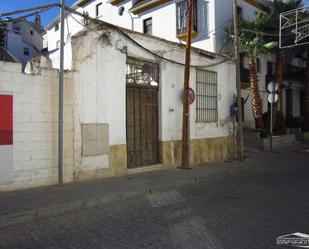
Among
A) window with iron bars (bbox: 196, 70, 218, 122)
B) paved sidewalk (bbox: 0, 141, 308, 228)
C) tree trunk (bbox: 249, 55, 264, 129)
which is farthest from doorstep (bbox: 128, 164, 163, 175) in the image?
tree trunk (bbox: 249, 55, 264, 129)

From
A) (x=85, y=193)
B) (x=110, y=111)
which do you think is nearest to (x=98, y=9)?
(x=110, y=111)

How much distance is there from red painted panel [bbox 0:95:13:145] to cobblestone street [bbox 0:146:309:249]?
8.12 ft

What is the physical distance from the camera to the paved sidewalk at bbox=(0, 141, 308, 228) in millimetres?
6055

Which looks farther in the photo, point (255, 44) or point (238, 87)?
point (255, 44)

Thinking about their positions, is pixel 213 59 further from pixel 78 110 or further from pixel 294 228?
pixel 294 228


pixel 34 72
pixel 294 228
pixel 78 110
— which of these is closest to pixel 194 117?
pixel 78 110

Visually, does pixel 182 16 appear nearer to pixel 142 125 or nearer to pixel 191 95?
pixel 191 95

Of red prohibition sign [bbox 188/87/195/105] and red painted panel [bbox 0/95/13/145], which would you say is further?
red prohibition sign [bbox 188/87/195/105]

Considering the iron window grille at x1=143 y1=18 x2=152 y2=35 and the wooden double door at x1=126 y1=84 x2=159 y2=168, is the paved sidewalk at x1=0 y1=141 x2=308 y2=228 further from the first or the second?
the iron window grille at x1=143 y1=18 x2=152 y2=35

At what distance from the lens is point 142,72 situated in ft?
→ 35.5

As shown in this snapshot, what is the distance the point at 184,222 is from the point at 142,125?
215 inches

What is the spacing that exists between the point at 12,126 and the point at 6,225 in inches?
107

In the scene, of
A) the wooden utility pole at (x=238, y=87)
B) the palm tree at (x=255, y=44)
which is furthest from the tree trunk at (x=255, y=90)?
the wooden utility pole at (x=238, y=87)

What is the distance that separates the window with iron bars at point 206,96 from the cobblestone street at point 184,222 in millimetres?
4366
